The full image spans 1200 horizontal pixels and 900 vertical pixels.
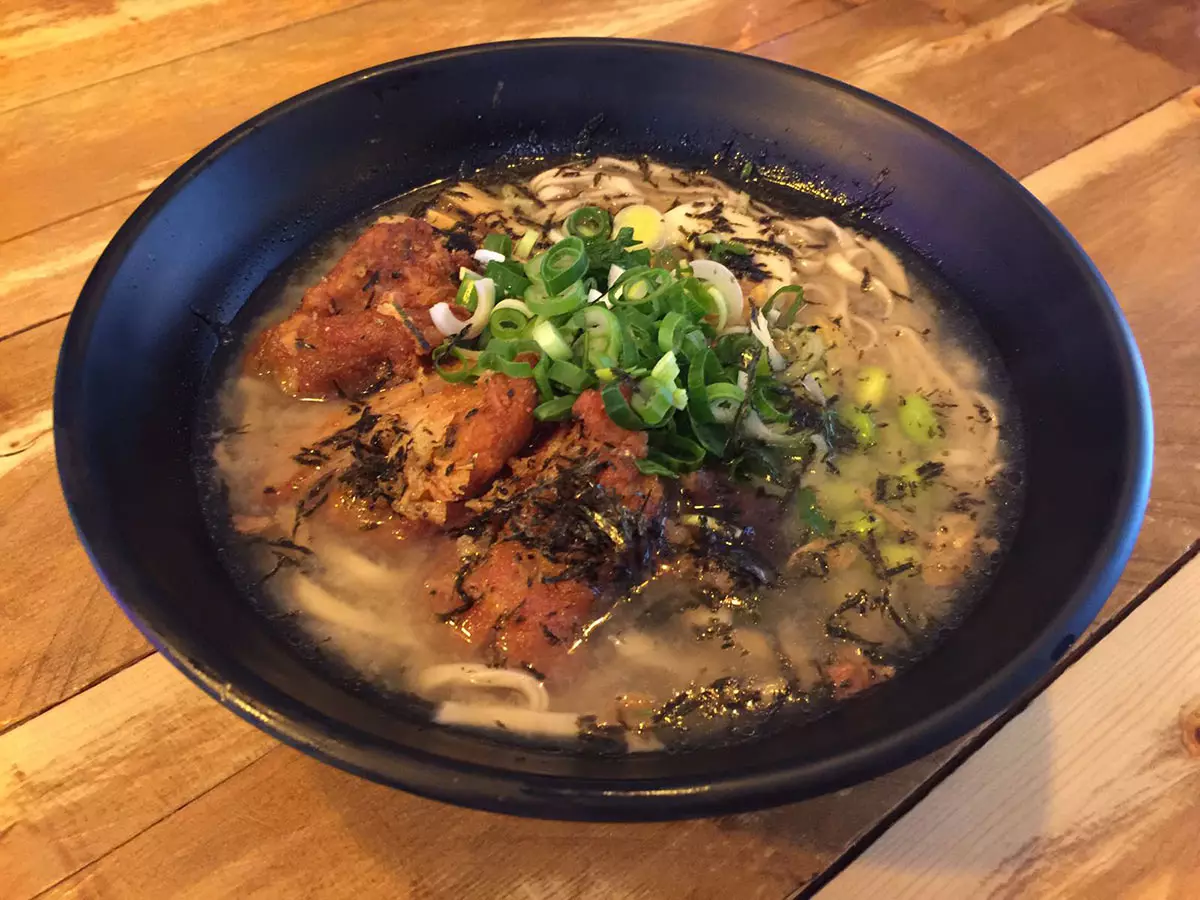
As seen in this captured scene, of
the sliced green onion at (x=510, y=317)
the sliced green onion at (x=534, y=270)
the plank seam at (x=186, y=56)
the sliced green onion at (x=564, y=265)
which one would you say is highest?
the plank seam at (x=186, y=56)

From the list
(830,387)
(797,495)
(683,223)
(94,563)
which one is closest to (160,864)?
(94,563)

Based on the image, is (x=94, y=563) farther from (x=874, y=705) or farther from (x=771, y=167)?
(x=771, y=167)

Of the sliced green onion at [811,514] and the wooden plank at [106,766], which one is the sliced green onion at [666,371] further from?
the wooden plank at [106,766]

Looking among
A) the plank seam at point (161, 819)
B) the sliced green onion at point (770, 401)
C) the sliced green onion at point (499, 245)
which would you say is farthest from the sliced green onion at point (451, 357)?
the plank seam at point (161, 819)

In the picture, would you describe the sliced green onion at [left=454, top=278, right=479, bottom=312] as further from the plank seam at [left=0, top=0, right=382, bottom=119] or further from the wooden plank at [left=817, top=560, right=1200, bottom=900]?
the plank seam at [left=0, top=0, right=382, bottom=119]

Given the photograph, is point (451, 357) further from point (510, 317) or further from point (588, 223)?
point (588, 223)
